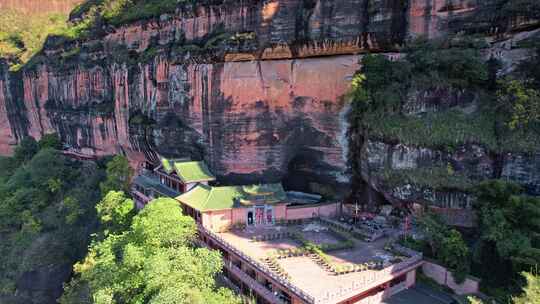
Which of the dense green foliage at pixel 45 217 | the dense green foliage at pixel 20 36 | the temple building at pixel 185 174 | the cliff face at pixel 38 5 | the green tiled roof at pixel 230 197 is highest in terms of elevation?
the cliff face at pixel 38 5

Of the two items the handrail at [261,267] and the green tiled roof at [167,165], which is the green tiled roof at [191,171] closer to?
the green tiled roof at [167,165]

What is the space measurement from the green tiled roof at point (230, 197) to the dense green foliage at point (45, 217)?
32.1 feet

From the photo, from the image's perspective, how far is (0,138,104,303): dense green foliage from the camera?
24.6 metres

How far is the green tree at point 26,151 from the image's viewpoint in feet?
134

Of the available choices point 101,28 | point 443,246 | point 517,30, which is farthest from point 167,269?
point 101,28

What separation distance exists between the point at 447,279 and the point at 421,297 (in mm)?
1425

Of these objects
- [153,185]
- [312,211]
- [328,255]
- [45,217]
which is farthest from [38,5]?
[328,255]

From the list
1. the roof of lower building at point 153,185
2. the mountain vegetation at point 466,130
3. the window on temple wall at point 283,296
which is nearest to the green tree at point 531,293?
the mountain vegetation at point 466,130

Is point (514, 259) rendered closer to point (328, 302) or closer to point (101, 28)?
point (328, 302)

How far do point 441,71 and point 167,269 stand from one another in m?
16.0

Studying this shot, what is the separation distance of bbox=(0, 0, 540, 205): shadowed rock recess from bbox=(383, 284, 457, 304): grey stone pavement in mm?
4278

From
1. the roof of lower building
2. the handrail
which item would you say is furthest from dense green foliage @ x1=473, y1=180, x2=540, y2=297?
the roof of lower building

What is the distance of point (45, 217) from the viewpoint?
2902cm

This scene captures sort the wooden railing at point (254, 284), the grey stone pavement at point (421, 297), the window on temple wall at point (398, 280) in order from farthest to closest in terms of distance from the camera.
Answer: the window on temple wall at point (398, 280) → the wooden railing at point (254, 284) → the grey stone pavement at point (421, 297)
